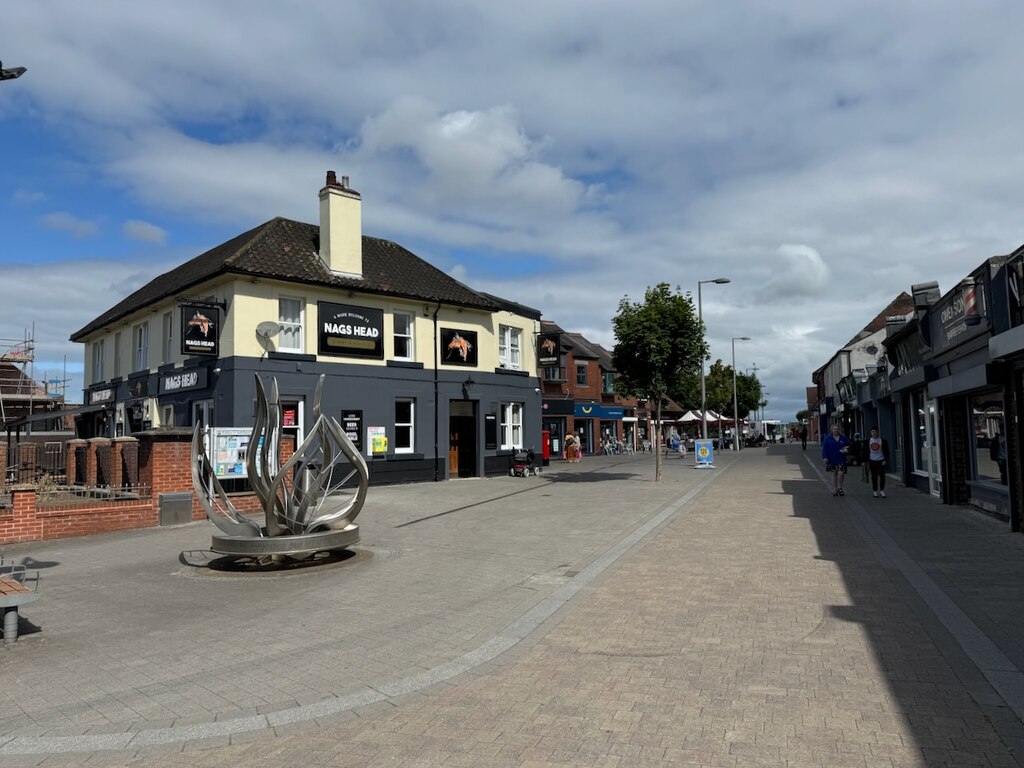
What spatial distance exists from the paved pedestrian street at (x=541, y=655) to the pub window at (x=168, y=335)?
12.3m

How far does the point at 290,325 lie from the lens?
20.7 m

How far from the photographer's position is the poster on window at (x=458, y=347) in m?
24.4

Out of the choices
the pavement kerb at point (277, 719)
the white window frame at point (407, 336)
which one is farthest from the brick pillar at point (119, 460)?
the pavement kerb at point (277, 719)

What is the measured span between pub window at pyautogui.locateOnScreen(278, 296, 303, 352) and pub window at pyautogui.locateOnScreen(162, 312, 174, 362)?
4.61m

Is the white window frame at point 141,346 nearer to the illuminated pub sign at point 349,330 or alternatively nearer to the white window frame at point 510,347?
the illuminated pub sign at point 349,330

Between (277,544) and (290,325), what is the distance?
12.3 m

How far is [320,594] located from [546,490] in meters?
12.2

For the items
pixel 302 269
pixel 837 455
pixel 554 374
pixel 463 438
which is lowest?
pixel 837 455

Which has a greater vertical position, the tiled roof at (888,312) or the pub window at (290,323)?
the tiled roof at (888,312)

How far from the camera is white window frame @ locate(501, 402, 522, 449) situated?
2681 cm

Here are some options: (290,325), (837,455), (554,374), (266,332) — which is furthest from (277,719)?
(554,374)

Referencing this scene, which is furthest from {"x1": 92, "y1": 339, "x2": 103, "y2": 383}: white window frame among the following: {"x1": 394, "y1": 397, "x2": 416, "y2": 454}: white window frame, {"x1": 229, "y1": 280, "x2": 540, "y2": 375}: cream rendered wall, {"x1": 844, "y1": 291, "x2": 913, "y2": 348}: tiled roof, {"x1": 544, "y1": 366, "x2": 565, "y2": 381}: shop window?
{"x1": 844, "y1": 291, "x2": 913, "y2": 348}: tiled roof

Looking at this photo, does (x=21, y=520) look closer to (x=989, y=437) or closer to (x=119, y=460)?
(x=119, y=460)

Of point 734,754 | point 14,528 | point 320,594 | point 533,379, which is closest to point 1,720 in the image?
point 320,594
